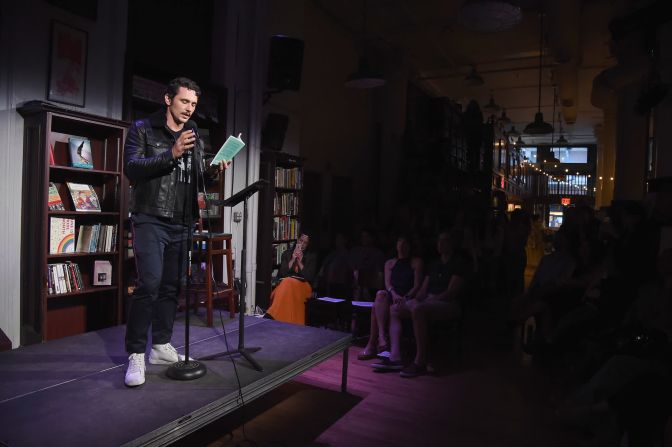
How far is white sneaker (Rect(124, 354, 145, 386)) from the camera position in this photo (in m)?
2.29

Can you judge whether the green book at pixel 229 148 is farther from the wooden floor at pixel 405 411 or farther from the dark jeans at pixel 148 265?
the wooden floor at pixel 405 411

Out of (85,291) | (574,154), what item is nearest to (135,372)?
(85,291)

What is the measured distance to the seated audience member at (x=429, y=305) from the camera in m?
3.87

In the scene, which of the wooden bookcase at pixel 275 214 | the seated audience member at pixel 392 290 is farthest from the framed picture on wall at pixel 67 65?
the seated audience member at pixel 392 290

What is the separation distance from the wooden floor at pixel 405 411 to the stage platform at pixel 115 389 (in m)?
0.32

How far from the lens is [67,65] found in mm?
3598

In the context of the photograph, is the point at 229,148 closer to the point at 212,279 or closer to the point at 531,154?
the point at 212,279

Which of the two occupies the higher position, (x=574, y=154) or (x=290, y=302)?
(x=574, y=154)

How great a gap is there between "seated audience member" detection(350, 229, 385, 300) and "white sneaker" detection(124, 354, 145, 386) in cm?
279

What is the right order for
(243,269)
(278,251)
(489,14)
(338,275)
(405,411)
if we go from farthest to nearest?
(278,251) → (338,275) → (489,14) → (405,411) → (243,269)

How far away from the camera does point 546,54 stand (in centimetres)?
922

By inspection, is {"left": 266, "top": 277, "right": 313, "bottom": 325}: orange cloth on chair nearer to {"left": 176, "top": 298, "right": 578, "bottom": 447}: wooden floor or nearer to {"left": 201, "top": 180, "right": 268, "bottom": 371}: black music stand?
{"left": 176, "top": 298, "right": 578, "bottom": 447}: wooden floor

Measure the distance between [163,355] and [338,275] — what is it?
8.86ft

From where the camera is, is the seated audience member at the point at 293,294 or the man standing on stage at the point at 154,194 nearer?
A: the man standing on stage at the point at 154,194
